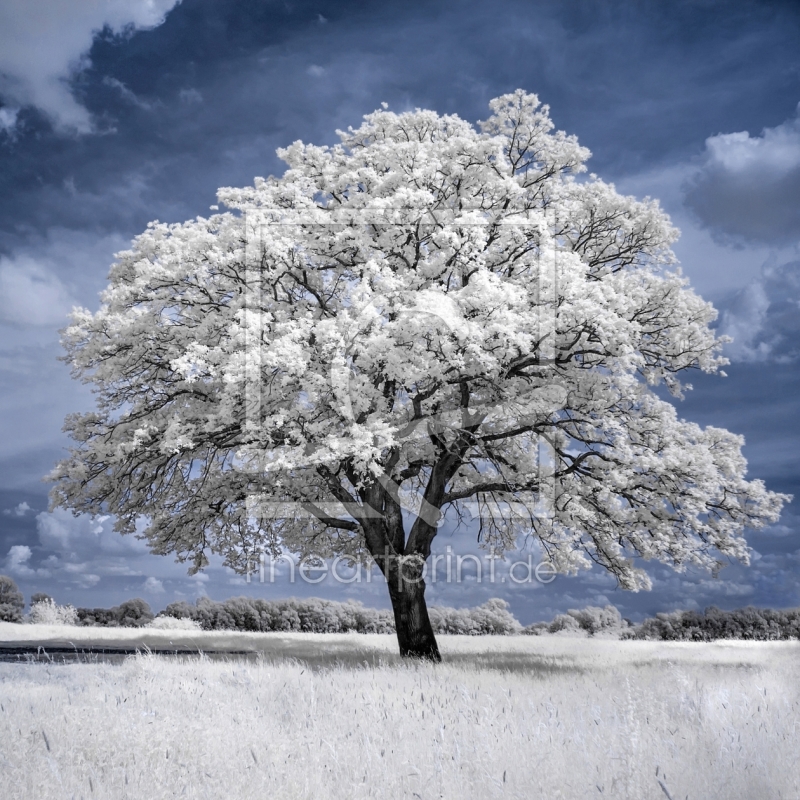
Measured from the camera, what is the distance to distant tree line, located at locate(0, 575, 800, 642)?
39.5 meters

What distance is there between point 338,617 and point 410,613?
2726 cm

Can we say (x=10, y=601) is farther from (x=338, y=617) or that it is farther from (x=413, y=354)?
(x=413, y=354)

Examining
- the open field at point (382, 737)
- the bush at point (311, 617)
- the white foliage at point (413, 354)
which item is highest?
the white foliage at point (413, 354)

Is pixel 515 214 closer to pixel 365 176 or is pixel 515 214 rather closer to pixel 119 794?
pixel 365 176

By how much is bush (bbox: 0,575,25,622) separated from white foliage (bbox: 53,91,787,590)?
94.6 feet

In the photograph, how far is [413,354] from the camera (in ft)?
50.8

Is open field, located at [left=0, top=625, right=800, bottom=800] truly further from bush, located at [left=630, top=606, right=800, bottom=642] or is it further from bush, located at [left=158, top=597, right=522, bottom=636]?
bush, located at [left=158, top=597, right=522, bottom=636]

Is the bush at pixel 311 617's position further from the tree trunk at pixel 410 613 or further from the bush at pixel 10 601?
the tree trunk at pixel 410 613

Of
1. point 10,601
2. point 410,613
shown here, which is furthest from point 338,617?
point 410,613

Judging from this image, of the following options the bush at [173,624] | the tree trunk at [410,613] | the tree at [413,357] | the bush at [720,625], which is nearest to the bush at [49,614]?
the bush at [173,624]

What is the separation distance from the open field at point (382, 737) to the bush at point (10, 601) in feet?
114

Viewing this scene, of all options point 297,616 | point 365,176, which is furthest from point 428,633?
point 297,616

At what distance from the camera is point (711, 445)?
18.7 meters

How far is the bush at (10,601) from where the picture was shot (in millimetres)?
42250
